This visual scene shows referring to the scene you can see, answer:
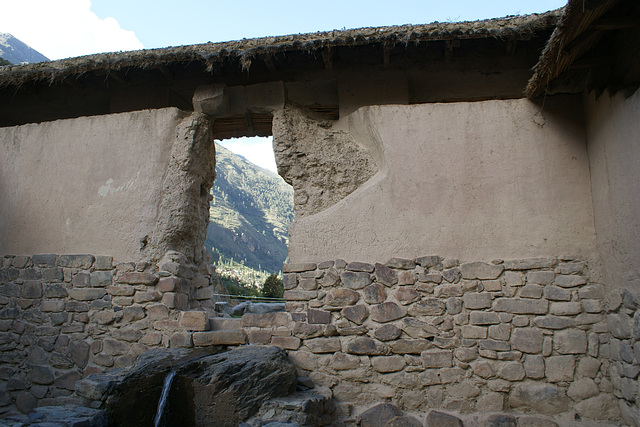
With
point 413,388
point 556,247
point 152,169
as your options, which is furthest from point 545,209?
point 152,169

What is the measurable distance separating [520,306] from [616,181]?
4.12ft

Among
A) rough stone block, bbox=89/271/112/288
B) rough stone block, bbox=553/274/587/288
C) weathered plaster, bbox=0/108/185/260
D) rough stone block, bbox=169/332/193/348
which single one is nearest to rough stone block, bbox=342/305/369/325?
rough stone block, bbox=169/332/193/348

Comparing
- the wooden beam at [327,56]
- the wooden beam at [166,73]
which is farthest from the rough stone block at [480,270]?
the wooden beam at [166,73]

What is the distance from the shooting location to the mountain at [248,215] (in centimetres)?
2453

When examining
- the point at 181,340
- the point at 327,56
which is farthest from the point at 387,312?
the point at 327,56

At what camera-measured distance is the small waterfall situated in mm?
3578

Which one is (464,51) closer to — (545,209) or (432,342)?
(545,209)

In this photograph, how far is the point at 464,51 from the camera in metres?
4.92

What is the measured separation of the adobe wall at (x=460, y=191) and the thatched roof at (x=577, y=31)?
0.52 meters

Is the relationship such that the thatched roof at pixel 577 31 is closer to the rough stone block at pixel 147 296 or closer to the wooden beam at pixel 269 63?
the wooden beam at pixel 269 63

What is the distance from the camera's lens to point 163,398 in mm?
3633

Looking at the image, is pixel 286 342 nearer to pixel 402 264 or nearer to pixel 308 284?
pixel 308 284

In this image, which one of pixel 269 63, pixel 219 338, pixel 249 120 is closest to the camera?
pixel 219 338

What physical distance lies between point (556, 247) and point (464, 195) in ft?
2.93
